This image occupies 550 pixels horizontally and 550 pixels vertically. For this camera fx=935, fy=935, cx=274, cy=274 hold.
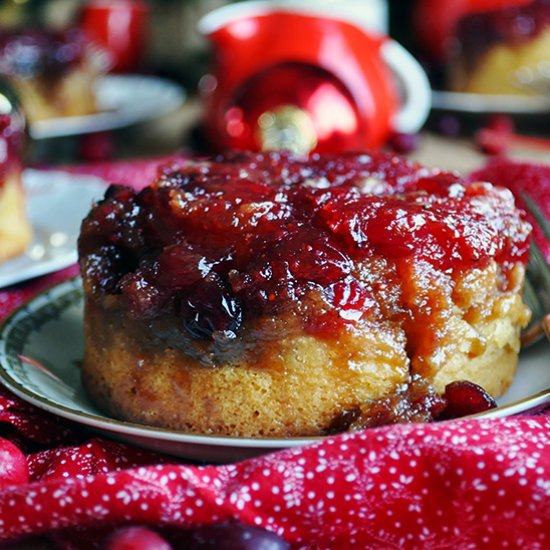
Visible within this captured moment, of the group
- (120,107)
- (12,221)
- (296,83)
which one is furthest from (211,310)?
(120,107)

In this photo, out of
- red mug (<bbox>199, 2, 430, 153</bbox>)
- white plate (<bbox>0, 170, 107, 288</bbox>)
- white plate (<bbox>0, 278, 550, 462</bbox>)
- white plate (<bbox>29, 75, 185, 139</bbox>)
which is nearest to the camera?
white plate (<bbox>0, 278, 550, 462</bbox>)

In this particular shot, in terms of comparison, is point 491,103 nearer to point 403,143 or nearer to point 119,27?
point 403,143

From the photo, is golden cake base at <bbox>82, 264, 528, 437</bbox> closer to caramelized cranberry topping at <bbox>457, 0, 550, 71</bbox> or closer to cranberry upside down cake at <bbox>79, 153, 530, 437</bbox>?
cranberry upside down cake at <bbox>79, 153, 530, 437</bbox>

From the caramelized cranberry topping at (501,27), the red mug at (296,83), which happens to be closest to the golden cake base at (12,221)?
the red mug at (296,83)

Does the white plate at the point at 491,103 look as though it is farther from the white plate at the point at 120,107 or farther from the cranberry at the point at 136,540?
the cranberry at the point at 136,540

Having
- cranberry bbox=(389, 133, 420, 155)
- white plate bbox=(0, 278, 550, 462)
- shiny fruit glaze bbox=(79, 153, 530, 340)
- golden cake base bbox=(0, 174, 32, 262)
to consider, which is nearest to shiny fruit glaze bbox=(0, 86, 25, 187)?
golden cake base bbox=(0, 174, 32, 262)

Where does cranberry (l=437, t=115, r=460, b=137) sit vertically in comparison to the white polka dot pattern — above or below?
below

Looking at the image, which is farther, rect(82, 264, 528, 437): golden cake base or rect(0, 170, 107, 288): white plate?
rect(0, 170, 107, 288): white plate
